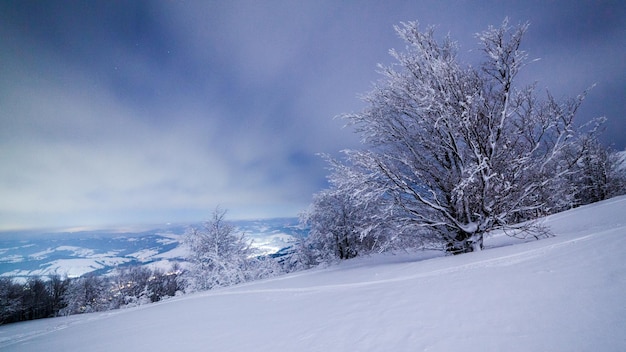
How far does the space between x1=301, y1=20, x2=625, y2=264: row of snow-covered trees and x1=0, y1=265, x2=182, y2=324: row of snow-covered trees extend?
35.2 meters

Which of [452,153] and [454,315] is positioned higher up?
[452,153]

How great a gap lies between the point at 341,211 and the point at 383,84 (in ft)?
50.8

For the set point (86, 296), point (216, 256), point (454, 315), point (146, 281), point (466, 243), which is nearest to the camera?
point (454, 315)

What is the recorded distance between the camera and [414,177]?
6086 millimetres

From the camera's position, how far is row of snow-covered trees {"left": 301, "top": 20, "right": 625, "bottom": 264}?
16.7 feet

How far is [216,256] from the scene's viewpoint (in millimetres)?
19453

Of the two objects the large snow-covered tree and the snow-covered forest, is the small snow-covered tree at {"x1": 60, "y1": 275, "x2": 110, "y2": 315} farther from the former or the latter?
the large snow-covered tree

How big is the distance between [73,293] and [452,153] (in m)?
58.5

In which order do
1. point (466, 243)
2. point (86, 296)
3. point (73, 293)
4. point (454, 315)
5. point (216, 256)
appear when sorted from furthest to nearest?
1. point (86, 296)
2. point (73, 293)
3. point (216, 256)
4. point (466, 243)
5. point (454, 315)

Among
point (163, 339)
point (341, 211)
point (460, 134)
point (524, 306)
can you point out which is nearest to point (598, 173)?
point (341, 211)

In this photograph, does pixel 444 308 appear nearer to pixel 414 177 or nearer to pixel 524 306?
pixel 524 306

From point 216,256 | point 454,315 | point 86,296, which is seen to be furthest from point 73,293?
point 454,315

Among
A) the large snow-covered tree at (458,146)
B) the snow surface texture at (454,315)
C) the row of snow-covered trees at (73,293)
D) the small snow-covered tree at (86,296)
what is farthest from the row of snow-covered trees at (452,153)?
the small snow-covered tree at (86,296)

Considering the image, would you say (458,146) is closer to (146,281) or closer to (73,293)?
(146,281)
